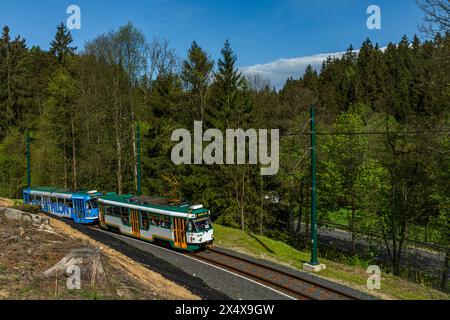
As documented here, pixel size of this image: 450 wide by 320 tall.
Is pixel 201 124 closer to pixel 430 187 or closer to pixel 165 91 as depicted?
pixel 165 91

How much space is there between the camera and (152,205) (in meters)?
22.1

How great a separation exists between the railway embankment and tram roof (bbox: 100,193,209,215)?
5206 mm

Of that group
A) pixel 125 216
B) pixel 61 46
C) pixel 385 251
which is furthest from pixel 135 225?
pixel 61 46

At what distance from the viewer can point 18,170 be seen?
167ft

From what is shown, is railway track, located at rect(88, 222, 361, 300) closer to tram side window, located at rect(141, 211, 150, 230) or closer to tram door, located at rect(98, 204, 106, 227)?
tram side window, located at rect(141, 211, 150, 230)

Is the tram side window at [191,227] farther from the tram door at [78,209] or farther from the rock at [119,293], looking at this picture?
the tram door at [78,209]

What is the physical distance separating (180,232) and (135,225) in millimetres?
4515

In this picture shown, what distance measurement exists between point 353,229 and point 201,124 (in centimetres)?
1744

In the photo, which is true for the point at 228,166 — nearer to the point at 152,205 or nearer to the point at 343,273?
the point at 152,205

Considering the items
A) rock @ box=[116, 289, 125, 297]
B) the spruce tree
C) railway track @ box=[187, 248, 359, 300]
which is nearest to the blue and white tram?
railway track @ box=[187, 248, 359, 300]

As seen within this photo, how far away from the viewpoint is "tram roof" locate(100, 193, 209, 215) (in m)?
20.2

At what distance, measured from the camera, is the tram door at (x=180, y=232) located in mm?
20062

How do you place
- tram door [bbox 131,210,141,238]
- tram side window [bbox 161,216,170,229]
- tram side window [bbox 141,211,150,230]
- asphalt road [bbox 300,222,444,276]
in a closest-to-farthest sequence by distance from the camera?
tram side window [bbox 161,216,170,229], tram side window [bbox 141,211,150,230], tram door [bbox 131,210,141,238], asphalt road [bbox 300,222,444,276]

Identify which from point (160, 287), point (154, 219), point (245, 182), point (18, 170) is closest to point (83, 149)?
point (18, 170)
